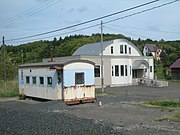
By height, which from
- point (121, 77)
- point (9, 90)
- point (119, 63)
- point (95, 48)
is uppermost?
point (95, 48)

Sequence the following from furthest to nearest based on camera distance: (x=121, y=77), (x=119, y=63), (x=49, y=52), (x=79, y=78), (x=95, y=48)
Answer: (x=49, y=52)
(x=95, y=48)
(x=119, y=63)
(x=121, y=77)
(x=79, y=78)

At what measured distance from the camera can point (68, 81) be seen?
2294 cm

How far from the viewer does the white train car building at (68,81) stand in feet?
75.2

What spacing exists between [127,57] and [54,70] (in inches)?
831

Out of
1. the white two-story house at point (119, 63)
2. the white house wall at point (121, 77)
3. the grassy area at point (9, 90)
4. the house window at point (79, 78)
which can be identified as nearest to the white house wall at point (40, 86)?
the house window at point (79, 78)

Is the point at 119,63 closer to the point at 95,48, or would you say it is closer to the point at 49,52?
the point at 95,48

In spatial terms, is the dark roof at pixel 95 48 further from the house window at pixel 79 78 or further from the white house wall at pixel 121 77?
the house window at pixel 79 78

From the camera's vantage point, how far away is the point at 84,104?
23.1 meters

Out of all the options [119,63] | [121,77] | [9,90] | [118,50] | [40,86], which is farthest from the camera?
[118,50]

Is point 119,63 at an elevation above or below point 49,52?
below

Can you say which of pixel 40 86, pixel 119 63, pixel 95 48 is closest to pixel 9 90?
pixel 40 86

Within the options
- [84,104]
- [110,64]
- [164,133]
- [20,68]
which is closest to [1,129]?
[164,133]

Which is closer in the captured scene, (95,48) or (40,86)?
(40,86)

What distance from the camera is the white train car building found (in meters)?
22.9
